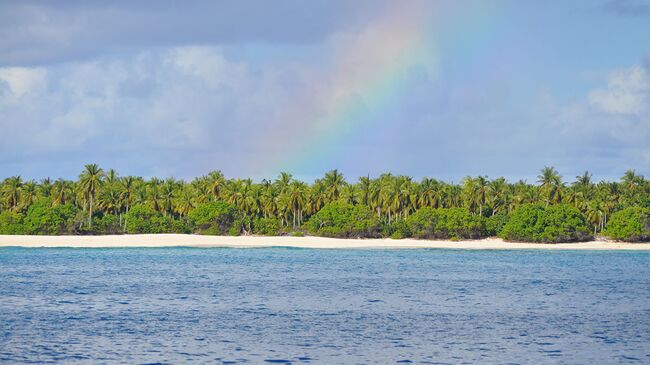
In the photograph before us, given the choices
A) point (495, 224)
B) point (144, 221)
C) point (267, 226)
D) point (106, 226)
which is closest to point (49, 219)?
point (106, 226)

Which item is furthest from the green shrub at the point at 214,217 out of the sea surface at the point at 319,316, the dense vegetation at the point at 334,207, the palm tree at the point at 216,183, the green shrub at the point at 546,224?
the sea surface at the point at 319,316

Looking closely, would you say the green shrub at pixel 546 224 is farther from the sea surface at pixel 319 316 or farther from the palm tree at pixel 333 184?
the sea surface at pixel 319 316

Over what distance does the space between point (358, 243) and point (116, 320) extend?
116 metres

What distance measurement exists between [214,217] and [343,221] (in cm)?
2572

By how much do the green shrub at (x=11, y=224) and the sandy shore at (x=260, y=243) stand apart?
14.0 feet

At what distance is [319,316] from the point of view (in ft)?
158

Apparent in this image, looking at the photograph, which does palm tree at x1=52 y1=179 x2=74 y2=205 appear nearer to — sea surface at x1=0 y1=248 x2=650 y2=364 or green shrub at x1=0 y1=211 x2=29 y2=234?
green shrub at x1=0 y1=211 x2=29 y2=234

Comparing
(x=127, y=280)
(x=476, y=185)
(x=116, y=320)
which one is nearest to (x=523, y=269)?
(x=127, y=280)

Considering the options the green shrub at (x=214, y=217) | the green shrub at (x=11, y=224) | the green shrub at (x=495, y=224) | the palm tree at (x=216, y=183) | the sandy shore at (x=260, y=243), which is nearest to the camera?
the sandy shore at (x=260, y=243)

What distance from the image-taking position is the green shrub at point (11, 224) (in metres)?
163

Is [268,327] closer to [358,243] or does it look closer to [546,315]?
[546,315]

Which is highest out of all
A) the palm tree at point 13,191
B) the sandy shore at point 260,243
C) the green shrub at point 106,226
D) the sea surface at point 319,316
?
the palm tree at point 13,191

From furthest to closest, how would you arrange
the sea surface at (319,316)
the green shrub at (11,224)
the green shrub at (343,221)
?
the green shrub at (343,221)
the green shrub at (11,224)
the sea surface at (319,316)

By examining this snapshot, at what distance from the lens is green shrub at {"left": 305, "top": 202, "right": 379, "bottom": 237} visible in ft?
540
